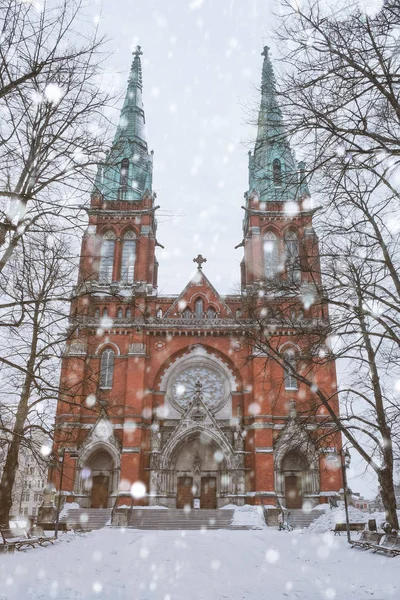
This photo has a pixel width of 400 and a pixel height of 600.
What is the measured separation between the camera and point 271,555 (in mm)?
11539

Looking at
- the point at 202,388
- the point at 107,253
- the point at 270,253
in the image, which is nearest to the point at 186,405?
the point at 202,388

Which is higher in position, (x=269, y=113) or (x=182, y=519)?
(x=269, y=113)

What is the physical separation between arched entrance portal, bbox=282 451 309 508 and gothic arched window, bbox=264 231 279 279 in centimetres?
1111

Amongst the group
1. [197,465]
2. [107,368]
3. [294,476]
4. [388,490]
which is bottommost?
[388,490]

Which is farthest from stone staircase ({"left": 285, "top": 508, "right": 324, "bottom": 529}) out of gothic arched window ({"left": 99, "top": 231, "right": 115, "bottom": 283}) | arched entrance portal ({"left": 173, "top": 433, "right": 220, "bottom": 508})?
gothic arched window ({"left": 99, "top": 231, "right": 115, "bottom": 283})

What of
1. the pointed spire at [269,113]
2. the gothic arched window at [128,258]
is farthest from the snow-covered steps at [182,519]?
the pointed spire at [269,113]

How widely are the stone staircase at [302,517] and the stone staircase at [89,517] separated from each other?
9.12m

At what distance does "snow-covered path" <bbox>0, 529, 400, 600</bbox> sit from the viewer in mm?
7133

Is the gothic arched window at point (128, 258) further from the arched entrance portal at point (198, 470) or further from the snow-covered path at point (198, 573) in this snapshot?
the snow-covered path at point (198, 573)

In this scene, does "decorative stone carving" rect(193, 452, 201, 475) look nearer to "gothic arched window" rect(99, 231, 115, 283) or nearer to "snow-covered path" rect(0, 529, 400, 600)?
"gothic arched window" rect(99, 231, 115, 283)

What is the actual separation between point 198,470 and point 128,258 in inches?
558

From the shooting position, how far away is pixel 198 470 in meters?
28.6

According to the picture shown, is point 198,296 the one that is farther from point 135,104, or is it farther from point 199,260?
point 135,104

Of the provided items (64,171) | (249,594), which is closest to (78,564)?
(249,594)
